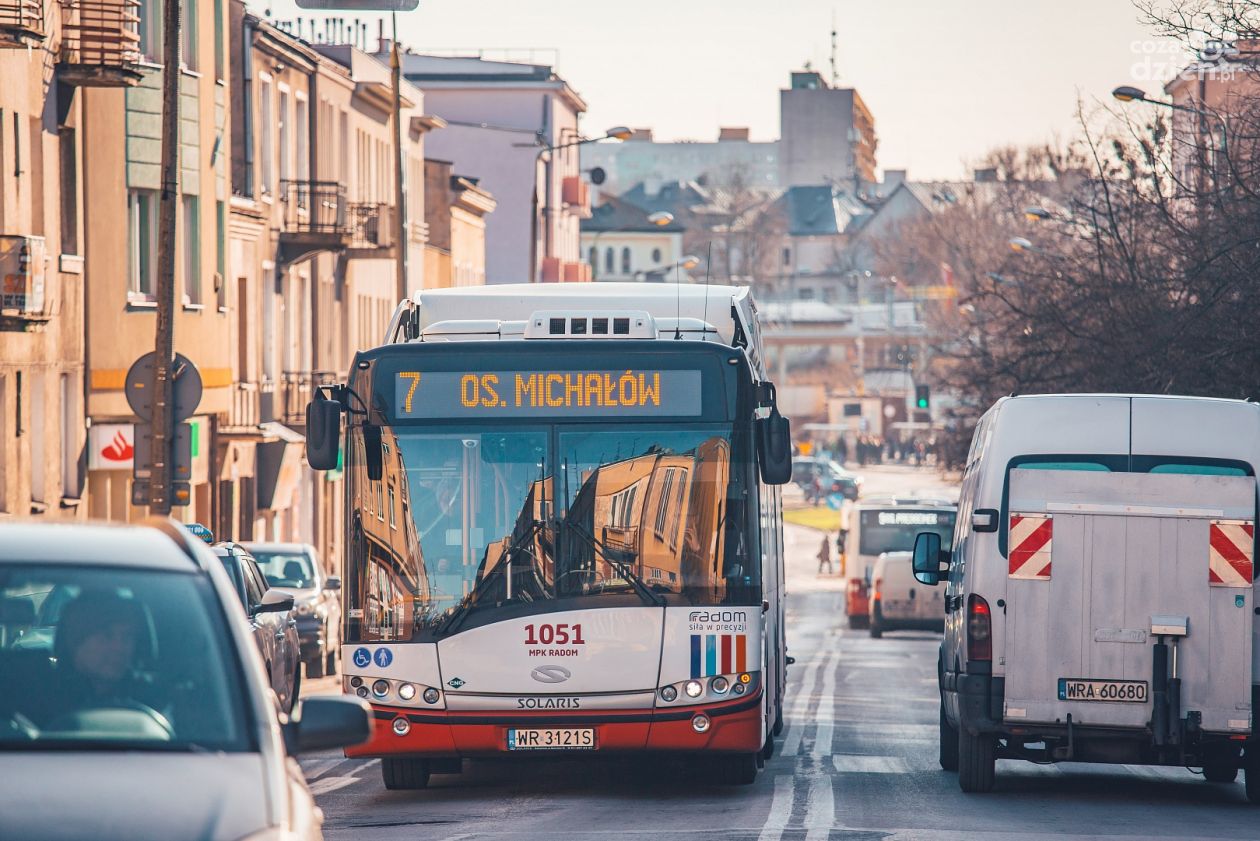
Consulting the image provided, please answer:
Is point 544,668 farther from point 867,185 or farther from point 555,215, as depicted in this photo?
point 867,185

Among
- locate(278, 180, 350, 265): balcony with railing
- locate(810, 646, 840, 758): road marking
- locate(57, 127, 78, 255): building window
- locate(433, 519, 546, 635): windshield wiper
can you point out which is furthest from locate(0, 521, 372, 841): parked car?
locate(278, 180, 350, 265): balcony with railing

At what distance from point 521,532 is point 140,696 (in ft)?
23.3

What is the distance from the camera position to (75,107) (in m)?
31.3

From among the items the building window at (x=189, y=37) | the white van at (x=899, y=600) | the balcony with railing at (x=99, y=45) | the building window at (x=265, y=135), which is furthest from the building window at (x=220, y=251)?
the white van at (x=899, y=600)

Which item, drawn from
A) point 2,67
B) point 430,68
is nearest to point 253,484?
point 2,67

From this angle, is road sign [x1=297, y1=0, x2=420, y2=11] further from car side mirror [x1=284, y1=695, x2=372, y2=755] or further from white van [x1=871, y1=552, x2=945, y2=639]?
white van [x1=871, y1=552, x2=945, y2=639]

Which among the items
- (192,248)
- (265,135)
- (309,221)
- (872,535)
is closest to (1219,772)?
(192,248)

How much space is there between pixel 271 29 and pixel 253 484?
8.61 meters

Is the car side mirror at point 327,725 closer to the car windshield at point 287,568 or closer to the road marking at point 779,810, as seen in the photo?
the road marking at point 779,810

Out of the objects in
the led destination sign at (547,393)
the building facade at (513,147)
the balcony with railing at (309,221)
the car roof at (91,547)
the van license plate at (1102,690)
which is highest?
the building facade at (513,147)

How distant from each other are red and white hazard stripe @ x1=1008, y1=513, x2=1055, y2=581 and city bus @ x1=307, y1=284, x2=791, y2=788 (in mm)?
1408

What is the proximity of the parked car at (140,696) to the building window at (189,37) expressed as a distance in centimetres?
2823

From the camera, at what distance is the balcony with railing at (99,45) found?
2994 centimetres

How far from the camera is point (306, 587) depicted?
30.6 meters
